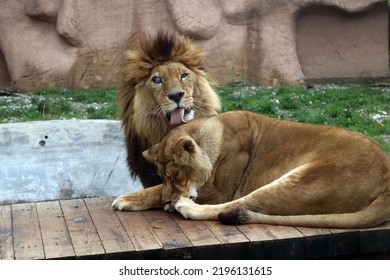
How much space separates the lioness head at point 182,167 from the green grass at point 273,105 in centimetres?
386

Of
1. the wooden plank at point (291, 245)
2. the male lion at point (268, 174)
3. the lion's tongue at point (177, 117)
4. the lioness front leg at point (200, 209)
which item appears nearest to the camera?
the wooden plank at point (291, 245)

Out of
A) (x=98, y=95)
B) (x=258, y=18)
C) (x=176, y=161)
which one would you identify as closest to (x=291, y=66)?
(x=258, y=18)

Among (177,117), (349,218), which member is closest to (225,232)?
(349,218)

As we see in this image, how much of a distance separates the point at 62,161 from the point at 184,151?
7.42ft

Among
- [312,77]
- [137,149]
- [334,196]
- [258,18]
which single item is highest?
[334,196]

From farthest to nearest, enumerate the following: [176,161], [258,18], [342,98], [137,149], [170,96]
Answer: [258,18]
[342,98]
[137,149]
[170,96]
[176,161]

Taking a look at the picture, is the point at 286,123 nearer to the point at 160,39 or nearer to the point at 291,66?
the point at 160,39

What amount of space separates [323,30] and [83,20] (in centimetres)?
354

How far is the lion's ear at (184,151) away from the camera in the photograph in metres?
3.75

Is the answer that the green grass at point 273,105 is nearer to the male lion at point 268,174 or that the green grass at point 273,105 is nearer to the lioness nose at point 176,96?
the lioness nose at point 176,96

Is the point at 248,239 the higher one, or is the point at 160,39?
the point at 160,39

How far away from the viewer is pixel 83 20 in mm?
9727

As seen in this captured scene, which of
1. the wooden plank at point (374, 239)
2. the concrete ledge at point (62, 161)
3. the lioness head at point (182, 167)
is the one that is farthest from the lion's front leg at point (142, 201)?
the concrete ledge at point (62, 161)

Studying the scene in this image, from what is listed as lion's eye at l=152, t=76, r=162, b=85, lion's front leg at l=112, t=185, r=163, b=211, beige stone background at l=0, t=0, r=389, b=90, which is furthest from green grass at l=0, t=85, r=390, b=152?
lion's front leg at l=112, t=185, r=163, b=211
